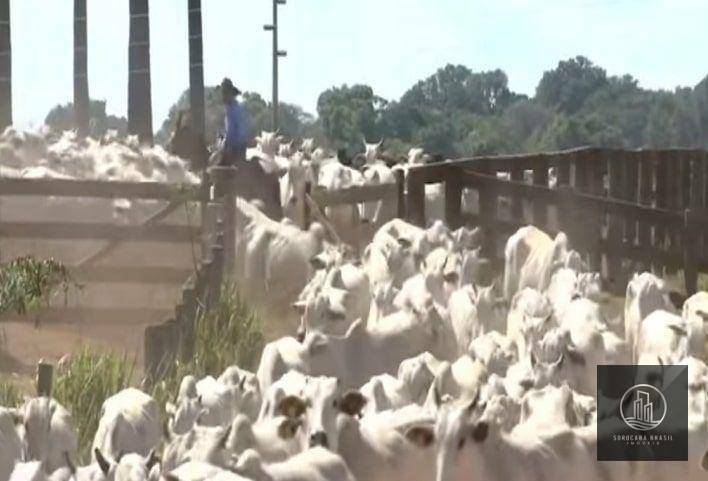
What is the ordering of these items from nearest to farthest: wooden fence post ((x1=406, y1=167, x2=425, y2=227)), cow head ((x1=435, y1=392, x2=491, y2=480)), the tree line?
cow head ((x1=435, y1=392, x2=491, y2=480)) → wooden fence post ((x1=406, y1=167, x2=425, y2=227)) → the tree line

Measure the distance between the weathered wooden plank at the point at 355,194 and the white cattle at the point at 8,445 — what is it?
34.6ft

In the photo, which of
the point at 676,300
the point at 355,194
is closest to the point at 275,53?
the point at 355,194

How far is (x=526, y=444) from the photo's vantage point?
8914mm

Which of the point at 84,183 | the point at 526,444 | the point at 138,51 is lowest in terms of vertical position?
the point at 526,444

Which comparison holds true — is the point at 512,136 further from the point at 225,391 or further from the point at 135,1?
the point at 225,391

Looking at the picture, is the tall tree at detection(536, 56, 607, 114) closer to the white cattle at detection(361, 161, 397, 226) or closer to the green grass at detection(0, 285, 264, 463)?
the white cattle at detection(361, 161, 397, 226)

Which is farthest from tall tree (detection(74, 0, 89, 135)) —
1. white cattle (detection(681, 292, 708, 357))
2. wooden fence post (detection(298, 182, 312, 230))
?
white cattle (detection(681, 292, 708, 357))

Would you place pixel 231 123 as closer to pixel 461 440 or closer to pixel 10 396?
pixel 10 396

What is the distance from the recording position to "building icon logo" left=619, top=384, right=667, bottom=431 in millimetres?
9391

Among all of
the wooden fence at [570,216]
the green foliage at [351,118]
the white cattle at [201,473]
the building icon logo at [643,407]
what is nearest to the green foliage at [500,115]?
the green foliage at [351,118]

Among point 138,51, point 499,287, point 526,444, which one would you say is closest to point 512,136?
point 138,51

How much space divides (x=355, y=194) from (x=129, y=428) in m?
10.6

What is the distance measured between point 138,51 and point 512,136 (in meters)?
20.8

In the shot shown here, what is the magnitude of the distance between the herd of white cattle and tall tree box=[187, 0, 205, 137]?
19333 mm
